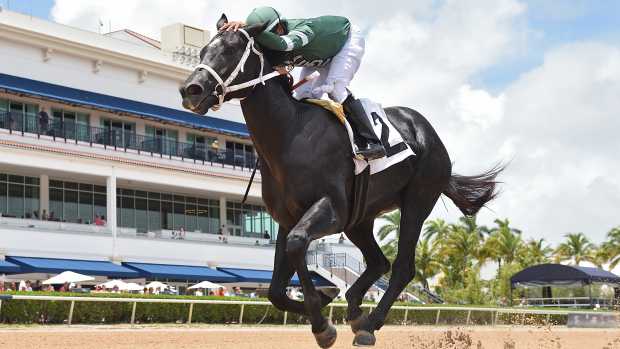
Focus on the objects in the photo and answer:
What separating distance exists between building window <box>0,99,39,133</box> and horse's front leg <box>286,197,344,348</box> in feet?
102

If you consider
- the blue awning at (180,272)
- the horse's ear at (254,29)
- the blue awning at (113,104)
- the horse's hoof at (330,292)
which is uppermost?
the blue awning at (113,104)

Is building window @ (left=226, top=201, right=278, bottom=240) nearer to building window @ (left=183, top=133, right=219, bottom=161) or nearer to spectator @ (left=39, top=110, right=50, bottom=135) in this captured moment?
building window @ (left=183, top=133, right=219, bottom=161)

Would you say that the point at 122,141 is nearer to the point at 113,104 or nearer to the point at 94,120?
the point at 113,104

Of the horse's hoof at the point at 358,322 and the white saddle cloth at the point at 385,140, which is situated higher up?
the white saddle cloth at the point at 385,140

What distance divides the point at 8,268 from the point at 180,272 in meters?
8.07

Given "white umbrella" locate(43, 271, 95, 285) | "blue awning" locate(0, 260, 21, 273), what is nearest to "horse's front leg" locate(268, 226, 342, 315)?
"white umbrella" locate(43, 271, 95, 285)

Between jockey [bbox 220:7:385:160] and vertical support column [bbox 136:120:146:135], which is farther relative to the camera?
vertical support column [bbox 136:120:146:135]

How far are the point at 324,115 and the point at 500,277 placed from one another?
53471 mm

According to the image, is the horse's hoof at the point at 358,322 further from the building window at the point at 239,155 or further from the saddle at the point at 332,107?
the building window at the point at 239,155

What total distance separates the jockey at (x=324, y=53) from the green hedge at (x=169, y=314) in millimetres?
11187

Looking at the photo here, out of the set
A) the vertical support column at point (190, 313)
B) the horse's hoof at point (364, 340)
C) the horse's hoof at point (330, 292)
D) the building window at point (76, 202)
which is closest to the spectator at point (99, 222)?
the building window at point (76, 202)

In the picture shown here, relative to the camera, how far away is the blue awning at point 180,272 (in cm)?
3642

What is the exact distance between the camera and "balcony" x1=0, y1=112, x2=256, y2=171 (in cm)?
3591

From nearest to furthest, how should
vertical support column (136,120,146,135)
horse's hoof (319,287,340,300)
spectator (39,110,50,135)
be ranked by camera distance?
horse's hoof (319,287,340,300), spectator (39,110,50,135), vertical support column (136,120,146,135)
